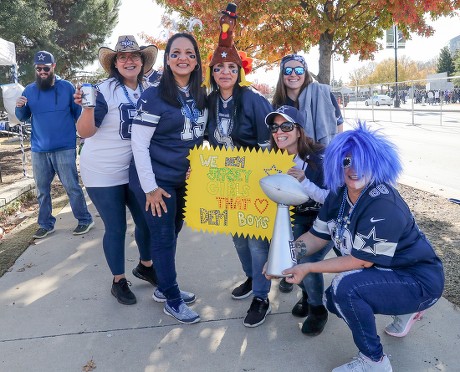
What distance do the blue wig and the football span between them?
22 centimetres

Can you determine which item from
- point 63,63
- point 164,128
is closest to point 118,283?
point 164,128

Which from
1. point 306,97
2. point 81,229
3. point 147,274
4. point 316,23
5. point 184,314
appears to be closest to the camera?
point 184,314

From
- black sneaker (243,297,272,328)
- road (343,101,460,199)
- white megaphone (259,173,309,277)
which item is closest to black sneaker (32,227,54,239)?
black sneaker (243,297,272,328)

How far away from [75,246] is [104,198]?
5.53ft

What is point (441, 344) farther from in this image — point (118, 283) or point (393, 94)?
point (393, 94)

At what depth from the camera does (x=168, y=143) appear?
2885 mm

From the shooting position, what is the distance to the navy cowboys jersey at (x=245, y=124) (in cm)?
293

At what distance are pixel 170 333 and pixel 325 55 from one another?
16.2ft

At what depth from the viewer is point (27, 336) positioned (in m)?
2.90

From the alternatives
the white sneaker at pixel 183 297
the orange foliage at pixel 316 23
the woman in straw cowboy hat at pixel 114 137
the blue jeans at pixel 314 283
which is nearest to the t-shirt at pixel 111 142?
the woman in straw cowboy hat at pixel 114 137

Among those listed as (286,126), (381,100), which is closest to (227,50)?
(286,126)

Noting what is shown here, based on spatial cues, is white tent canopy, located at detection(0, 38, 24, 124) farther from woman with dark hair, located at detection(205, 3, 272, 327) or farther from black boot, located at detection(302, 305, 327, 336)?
black boot, located at detection(302, 305, 327, 336)

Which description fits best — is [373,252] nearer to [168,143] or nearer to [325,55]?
[168,143]

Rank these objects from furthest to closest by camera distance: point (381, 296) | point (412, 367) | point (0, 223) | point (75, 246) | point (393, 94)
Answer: point (393, 94) < point (0, 223) < point (75, 246) < point (412, 367) < point (381, 296)
